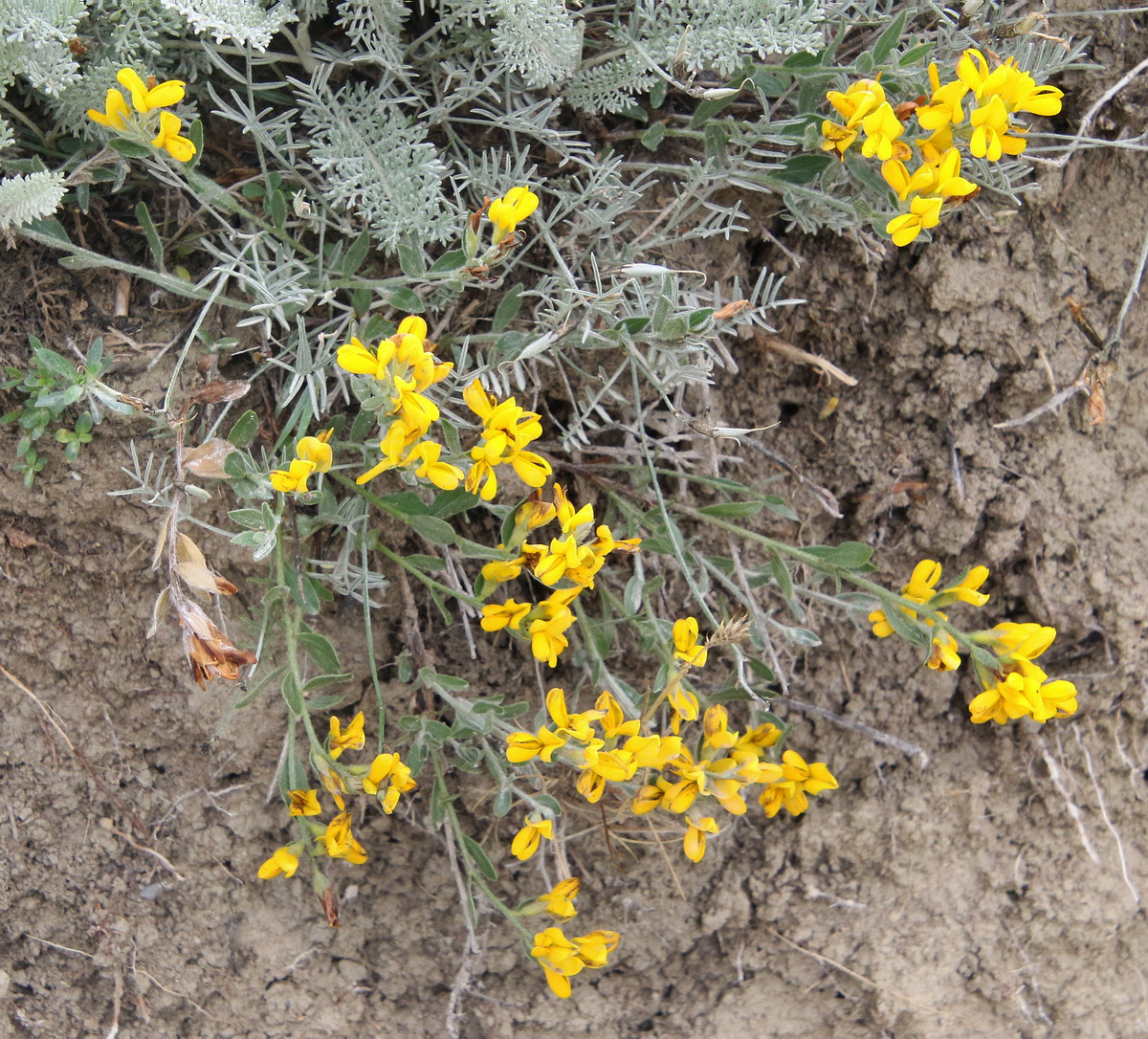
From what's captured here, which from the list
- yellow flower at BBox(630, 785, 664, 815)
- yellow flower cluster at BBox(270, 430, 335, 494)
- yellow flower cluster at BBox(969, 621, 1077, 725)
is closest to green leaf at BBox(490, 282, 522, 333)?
yellow flower cluster at BBox(270, 430, 335, 494)

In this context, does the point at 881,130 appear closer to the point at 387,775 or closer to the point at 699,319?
the point at 699,319

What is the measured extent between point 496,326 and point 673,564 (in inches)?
26.2

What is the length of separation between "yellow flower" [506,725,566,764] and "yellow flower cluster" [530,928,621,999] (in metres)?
0.39

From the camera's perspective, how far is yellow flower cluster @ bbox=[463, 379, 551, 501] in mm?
1613

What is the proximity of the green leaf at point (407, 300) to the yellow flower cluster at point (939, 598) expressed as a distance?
1.03m

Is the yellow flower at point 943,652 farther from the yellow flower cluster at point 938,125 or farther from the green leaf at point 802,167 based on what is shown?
the green leaf at point 802,167

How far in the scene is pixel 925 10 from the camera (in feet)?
7.04

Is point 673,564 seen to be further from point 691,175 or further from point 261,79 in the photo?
point 261,79

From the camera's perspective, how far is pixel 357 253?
1886 millimetres

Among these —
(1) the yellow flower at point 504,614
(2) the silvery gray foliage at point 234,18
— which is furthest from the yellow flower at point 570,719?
(2) the silvery gray foliage at point 234,18

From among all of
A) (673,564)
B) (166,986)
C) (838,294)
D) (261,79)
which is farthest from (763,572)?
(166,986)

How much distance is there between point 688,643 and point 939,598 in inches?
18.4

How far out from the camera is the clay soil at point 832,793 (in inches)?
85.4

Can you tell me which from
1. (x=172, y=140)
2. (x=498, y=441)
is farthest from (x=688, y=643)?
(x=172, y=140)
